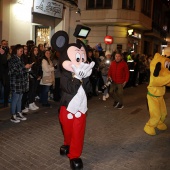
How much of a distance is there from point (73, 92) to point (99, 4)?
18.5m

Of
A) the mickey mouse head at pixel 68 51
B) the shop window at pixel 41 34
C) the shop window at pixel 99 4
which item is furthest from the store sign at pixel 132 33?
the mickey mouse head at pixel 68 51

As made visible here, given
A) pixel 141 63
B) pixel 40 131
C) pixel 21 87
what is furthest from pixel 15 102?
pixel 141 63

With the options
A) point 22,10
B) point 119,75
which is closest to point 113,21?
point 22,10

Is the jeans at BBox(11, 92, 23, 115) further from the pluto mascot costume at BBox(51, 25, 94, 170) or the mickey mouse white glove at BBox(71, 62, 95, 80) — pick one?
the mickey mouse white glove at BBox(71, 62, 95, 80)

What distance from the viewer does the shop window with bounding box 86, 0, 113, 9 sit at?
20.7m

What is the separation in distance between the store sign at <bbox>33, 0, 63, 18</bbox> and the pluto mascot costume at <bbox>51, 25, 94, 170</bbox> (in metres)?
7.64

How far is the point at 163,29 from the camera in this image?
3238 centimetres

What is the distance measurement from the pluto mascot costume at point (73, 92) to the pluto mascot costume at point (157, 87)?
2.05 metres

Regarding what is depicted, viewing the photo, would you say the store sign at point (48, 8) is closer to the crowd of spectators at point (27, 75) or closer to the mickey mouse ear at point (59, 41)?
the crowd of spectators at point (27, 75)

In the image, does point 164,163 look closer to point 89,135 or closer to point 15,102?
point 89,135

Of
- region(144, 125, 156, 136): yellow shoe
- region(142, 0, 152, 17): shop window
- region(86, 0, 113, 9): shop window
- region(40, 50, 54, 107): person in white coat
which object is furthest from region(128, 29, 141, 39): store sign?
region(144, 125, 156, 136): yellow shoe

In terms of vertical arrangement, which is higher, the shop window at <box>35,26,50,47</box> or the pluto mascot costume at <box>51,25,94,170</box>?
the shop window at <box>35,26,50,47</box>

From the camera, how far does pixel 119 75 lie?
8078mm

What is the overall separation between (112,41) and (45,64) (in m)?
13.0
